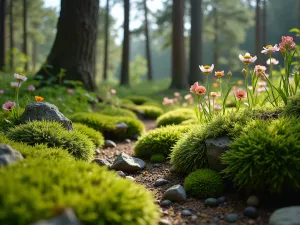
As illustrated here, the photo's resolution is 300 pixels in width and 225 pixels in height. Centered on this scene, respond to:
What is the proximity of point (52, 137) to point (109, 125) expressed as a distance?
1843mm

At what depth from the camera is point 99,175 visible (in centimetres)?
192

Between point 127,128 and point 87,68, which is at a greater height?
point 87,68

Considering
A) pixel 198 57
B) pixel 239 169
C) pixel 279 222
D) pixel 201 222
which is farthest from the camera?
pixel 198 57

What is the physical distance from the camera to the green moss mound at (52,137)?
3.12m

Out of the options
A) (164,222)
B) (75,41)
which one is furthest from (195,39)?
(164,222)

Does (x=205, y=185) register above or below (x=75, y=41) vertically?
below

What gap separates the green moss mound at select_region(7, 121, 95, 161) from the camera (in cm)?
312

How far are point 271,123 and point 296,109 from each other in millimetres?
383

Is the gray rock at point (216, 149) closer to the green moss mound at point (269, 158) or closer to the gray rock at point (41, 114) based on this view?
the green moss mound at point (269, 158)

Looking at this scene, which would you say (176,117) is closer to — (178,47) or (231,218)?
(231,218)

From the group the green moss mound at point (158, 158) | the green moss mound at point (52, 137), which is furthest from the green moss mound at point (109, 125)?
the green moss mound at point (52, 137)

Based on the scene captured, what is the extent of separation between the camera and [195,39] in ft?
39.7

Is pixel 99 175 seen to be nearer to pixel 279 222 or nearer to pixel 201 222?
pixel 201 222

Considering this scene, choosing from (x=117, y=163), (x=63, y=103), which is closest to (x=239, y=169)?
(x=117, y=163)
